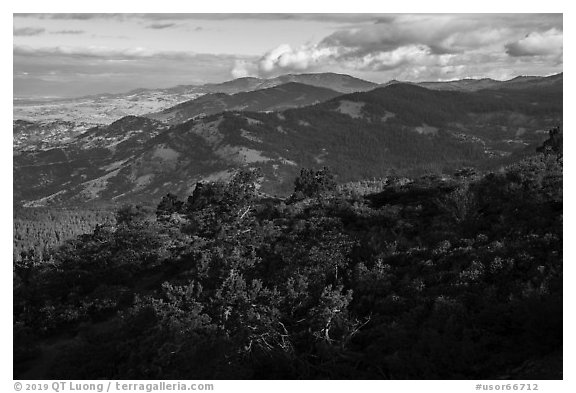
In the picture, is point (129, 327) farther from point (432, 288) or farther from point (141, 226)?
point (141, 226)

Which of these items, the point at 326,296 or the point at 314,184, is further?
the point at 314,184

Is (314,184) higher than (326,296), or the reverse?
(326,296)

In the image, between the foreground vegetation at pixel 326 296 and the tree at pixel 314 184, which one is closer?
the foreground vegetation at pixel 326 296

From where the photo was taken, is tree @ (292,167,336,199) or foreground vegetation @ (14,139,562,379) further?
tree @ (292,167,336,199)

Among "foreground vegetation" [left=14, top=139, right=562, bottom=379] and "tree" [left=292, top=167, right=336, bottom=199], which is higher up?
"foreground vegetation" [left=14, top=139, right=562, bottom=379]

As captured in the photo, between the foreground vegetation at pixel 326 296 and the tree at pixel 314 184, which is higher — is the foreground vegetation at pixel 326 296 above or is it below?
above
